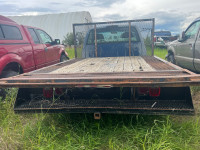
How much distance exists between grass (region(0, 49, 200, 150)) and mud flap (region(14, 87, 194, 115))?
0.80 feet

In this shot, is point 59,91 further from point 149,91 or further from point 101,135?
point 149,91

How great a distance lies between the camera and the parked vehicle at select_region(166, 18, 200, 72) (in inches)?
165

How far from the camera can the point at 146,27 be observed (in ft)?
16.6

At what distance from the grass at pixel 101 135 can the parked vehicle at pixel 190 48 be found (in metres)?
2.03

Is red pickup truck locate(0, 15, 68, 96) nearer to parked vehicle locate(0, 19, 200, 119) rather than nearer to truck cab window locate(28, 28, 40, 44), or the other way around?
truck cab window locate(28, 28, 40, 44)

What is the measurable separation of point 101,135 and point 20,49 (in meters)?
3.09

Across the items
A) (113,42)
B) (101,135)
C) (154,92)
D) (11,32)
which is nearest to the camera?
(154,92)

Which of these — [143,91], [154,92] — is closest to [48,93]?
[143,91]

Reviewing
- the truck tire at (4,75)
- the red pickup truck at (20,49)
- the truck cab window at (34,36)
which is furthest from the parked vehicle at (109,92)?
the truck cab window at (34,36)

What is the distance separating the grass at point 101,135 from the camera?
214 centimetres

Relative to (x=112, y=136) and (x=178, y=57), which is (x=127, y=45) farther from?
(x=112, y=136)

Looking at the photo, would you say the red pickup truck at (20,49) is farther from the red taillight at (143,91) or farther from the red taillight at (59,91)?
the red taillight at (143,91)

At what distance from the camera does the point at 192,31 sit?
4.64 m

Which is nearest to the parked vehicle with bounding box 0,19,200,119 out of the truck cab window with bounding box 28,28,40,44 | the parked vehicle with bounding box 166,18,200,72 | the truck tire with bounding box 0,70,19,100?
the truck tire with bounding box 0,70,19,100
